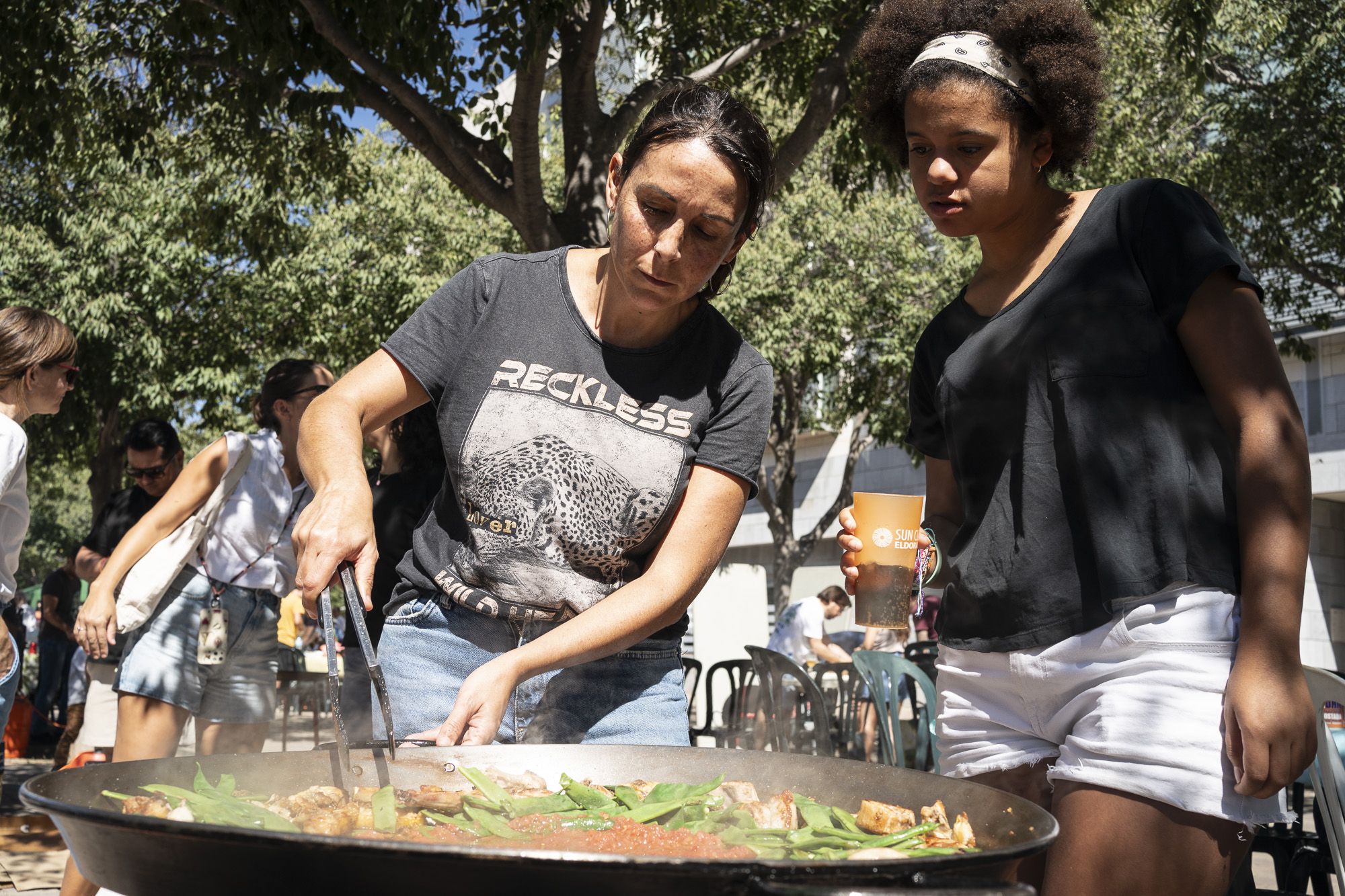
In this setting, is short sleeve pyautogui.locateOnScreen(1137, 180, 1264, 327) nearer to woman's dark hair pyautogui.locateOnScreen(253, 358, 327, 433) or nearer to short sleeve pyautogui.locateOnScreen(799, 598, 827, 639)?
woman's dark hair pyautogui.locateOnScreen(253, 358, 327, 433)

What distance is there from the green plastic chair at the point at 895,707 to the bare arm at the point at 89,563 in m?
4.15

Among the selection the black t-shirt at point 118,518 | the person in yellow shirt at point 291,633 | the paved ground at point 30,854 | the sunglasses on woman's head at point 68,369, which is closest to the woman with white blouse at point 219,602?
the paved ground at point 30,854

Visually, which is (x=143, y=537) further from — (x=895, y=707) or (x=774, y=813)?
(x=895, y=707)

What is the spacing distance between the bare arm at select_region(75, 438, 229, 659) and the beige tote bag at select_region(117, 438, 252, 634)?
1.1 inches

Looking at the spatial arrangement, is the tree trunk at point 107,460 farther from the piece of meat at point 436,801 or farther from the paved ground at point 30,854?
the piece of meat at point 436,801

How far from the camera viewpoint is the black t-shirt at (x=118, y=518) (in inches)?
257

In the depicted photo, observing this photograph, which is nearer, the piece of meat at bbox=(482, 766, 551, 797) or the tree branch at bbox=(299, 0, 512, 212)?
the piece of meat at bbox=(482, 766, 551, 797)

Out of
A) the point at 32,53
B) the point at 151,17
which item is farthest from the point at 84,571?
the point at 151,17

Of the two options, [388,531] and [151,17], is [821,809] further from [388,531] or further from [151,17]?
[151,17]

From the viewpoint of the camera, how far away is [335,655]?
142 cm

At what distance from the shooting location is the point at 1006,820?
1.50 metres

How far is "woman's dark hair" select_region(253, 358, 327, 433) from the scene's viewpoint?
17.1 ft

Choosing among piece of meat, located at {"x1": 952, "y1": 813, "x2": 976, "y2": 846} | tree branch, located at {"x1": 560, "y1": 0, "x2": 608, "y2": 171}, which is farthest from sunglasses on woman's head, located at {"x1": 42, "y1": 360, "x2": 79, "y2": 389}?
piece of meat, located at {"x1": 952, "y1": 813, "x2": 976, "y2": 846}

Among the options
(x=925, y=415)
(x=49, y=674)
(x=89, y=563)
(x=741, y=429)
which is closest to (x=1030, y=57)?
(x=925, y=415)
